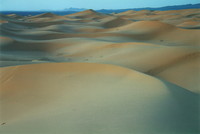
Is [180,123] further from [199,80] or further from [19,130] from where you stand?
[199,80]

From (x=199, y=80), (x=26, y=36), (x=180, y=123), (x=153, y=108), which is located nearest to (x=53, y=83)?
(x=153, y=108)

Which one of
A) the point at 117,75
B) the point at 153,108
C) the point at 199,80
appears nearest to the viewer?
the point at 153,108

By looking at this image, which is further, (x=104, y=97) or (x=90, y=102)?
(x=104, y=97)

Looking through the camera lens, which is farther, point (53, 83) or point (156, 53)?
point (156, 53)

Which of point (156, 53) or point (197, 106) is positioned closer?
point (197, 106)

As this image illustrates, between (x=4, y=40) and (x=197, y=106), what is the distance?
897cm

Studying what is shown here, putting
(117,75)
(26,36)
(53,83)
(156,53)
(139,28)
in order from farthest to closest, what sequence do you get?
(139,28) < (26,36) < (156,53) < (117,75) < (53,83)

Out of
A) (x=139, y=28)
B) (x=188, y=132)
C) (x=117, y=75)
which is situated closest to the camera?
(x=188, y=132)

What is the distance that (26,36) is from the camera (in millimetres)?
12594

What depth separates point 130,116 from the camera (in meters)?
2.56

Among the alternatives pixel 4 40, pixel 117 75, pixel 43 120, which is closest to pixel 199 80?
pixel 117 75

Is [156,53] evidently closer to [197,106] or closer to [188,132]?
[197,106]

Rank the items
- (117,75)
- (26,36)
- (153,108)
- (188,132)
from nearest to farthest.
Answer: (188,132), (153,108), (117,75), (26,36)

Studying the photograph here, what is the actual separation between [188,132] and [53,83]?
92.5 inches
